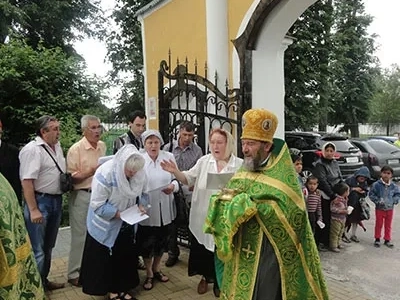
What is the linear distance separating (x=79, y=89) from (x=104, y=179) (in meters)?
7.02

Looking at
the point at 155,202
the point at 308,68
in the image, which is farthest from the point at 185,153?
the point at 308,68

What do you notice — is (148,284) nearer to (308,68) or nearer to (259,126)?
(259,126)

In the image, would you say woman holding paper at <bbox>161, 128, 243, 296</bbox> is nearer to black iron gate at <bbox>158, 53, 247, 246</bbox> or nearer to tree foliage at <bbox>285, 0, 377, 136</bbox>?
black iron gate at <bbox>158, 53, 247, 246</bbox>

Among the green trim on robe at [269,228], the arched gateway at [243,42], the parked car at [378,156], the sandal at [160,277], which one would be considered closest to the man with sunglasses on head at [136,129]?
the arched gateway at [243,42]

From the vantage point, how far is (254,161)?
266cm

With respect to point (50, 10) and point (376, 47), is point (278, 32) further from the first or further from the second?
point (376, 47)

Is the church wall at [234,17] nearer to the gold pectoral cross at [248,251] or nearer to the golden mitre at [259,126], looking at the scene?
the golden mitre at [259,126]

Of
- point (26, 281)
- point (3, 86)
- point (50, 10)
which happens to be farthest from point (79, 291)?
point (50, 10)

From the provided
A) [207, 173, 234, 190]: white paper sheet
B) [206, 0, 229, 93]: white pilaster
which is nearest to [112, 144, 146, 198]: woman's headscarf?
[207, 173, 234, 190]: white paper sheet

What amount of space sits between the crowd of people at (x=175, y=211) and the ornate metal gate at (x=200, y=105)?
2.33ft

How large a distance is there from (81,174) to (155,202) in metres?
0.86

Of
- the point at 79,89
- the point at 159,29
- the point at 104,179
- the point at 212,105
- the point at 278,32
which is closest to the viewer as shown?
the point at 104,179

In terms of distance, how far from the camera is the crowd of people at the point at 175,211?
2.56 metres

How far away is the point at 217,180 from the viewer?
12.6 ft
